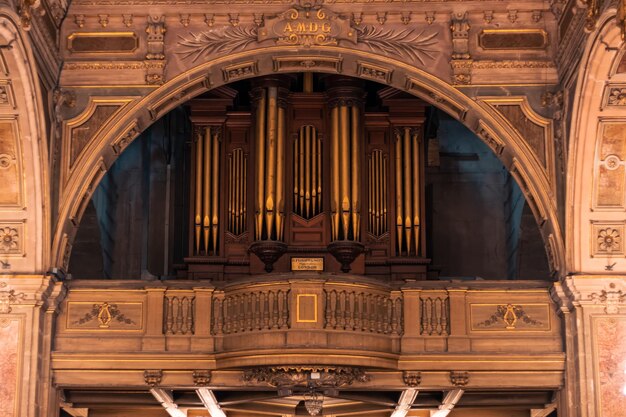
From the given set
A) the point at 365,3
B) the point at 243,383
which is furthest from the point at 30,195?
the point at 365,3

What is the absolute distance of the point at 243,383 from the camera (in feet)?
61.4

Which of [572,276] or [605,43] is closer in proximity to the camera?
[605,43]

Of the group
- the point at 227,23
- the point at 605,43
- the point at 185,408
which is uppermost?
the point at 227,23

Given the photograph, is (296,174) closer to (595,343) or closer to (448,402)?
(448,402)

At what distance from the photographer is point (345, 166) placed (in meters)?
20.0

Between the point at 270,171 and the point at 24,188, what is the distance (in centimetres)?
339

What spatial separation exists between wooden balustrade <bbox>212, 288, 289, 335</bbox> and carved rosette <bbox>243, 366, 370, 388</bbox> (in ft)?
1.89

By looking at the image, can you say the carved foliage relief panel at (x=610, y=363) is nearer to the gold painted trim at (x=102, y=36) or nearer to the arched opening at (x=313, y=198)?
the arched opening at (x=313, y=198)

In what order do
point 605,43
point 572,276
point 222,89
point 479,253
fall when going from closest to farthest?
point 605,43, point 572,276, point 222,89, point 479,253

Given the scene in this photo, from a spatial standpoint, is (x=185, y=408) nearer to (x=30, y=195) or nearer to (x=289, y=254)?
(x=289, y=254)

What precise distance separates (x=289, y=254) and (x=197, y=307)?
1.90 m

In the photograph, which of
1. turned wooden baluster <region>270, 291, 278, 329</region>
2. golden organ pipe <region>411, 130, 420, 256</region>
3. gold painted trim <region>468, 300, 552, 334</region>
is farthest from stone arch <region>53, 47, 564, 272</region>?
turned wooden baluster <region>270, 291, 278, 329</region>

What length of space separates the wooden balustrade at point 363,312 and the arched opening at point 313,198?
137cm

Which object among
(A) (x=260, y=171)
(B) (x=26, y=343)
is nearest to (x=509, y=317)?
(A) (x=260, y=171)
